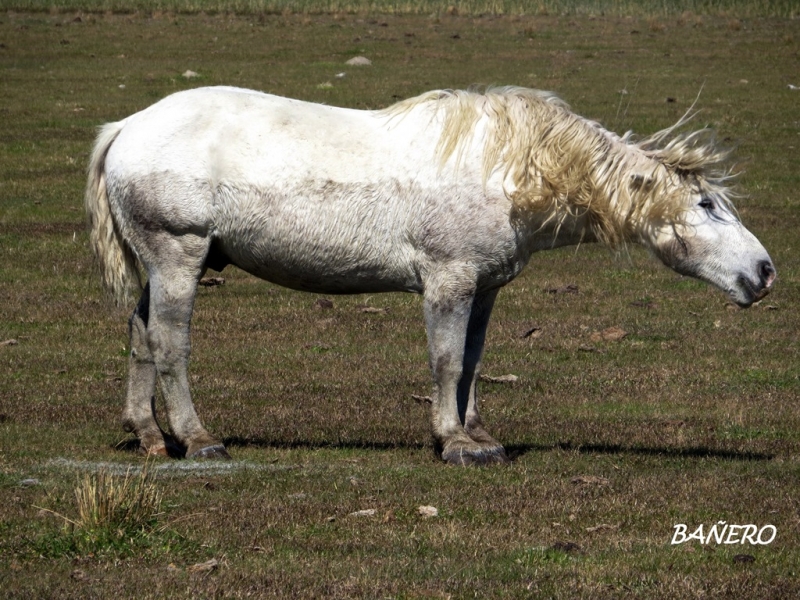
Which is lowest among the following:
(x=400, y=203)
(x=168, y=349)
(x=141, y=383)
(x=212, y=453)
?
(x=212, y=453)

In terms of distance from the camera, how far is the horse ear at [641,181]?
28.5 feet

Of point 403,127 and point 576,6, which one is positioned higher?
point 403,127

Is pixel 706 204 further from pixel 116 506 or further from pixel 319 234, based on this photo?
pixel 116 506

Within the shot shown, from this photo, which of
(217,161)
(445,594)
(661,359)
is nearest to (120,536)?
(445,594)

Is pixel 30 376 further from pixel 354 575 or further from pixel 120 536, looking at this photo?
pixel 354 575

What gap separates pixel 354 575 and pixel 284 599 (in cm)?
47

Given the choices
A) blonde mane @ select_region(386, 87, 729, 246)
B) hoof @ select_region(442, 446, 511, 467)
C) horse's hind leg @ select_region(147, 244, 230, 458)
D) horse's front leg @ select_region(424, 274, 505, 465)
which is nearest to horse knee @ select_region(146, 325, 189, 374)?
horse's hind leg @ select_region(147, 244, 230, 458)

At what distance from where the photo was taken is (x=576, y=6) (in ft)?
157

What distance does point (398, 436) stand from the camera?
9633 mm

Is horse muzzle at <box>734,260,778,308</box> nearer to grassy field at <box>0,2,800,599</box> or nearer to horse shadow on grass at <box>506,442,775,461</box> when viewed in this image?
grassy field at <box>0,2,800,599</box>

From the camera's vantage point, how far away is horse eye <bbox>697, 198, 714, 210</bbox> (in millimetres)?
8711

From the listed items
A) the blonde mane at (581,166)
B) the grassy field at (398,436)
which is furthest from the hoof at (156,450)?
the blonde mane at (581,166)

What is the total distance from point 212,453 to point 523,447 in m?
2.28

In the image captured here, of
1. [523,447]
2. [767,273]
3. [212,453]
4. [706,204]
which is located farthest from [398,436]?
[767,273]
